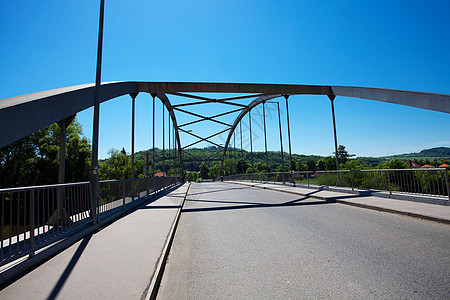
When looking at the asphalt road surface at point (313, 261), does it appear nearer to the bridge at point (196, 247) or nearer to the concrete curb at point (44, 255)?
the bridge at point (196, 247)

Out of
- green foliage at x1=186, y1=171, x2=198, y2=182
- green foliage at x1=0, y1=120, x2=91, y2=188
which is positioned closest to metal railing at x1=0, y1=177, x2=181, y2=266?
green foliage at x1=0, y1=120, x2=91, y2=188

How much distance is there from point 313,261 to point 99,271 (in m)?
2.81

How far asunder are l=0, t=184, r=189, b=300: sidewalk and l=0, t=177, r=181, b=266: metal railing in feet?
1.22

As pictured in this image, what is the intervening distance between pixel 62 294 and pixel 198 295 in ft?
4.48

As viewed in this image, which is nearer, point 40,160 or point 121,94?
point 121,94

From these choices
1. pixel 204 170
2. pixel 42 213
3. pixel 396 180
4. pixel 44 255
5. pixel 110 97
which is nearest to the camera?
pixel 44 255

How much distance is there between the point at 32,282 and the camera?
2.84 metres

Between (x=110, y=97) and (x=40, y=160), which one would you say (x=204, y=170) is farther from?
(x=110, y=97)

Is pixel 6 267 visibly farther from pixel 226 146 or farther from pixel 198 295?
pixel 226 146

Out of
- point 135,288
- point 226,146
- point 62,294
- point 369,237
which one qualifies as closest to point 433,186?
point 369,237

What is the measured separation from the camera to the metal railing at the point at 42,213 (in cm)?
318

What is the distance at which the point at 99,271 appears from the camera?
3098 millimetres

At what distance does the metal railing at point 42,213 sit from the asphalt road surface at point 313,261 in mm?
1977

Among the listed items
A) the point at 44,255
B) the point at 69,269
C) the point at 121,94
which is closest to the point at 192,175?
the point at 121,94
